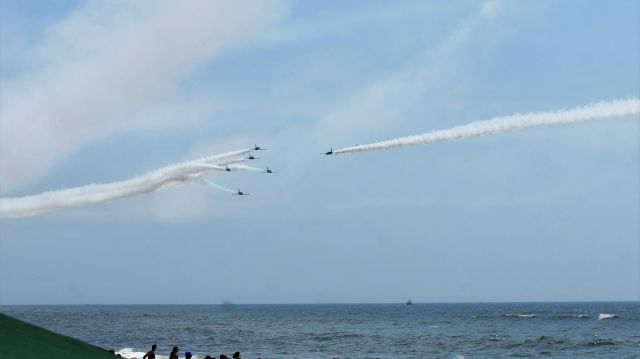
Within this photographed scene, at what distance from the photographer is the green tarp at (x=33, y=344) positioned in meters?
16.5

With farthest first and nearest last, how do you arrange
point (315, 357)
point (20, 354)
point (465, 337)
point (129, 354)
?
point (465, 337)
point (315, 357)
point (129, 354)
point (20, 354)

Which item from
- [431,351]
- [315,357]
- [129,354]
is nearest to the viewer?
[129,354]

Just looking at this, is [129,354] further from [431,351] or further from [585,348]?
[585,348]

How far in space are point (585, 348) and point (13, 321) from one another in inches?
2342

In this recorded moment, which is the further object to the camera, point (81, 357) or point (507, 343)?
point (507, 343)

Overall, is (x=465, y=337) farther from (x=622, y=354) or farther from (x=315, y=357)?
(x=315, y=357)

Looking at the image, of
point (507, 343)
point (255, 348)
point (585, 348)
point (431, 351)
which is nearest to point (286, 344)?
point (255, 348)

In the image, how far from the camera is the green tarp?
1650cm

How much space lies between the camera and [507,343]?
74.5 meters

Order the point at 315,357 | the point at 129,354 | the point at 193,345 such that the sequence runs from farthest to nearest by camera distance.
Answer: the point at 193,345
the point at 315,357
the point at 129,354

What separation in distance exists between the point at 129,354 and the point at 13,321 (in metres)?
39.5

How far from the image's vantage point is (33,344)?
17234mm

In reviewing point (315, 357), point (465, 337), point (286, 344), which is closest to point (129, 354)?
point (315, 357)

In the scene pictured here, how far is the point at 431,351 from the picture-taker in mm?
65688
